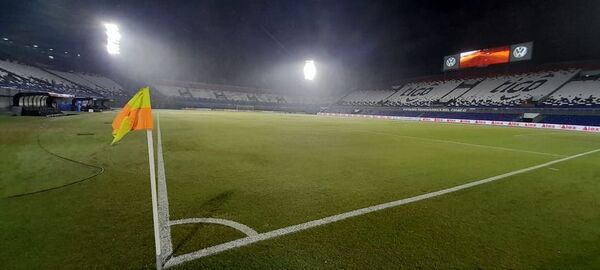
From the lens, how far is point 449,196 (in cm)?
504

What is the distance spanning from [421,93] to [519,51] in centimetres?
1686

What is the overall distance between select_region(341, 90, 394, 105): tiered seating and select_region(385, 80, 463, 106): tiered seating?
260 centimetres

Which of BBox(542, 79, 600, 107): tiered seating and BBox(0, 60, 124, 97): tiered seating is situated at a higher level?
BBox(0, 60, 124, 97): tiered seating

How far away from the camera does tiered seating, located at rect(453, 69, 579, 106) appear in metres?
36.3

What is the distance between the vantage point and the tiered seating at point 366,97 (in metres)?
59.9

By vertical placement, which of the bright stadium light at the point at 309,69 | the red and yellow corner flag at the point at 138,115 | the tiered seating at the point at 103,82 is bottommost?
the red and yellow corner flag at the point at 138,115

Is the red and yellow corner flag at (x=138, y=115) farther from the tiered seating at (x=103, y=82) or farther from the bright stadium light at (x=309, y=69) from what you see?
the tiered seating at (x=103, y=82)

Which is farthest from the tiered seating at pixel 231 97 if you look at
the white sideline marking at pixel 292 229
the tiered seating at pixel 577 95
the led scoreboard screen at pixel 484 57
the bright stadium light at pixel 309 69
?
the white sideline marking at pixel 292 229

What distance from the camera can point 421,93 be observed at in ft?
172

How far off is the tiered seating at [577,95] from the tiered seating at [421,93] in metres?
15.4

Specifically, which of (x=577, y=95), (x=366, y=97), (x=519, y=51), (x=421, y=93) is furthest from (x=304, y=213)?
(x=366, y=97)

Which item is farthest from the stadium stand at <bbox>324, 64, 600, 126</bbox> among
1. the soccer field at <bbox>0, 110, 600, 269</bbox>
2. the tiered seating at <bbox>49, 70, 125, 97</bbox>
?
the tiered seating at <bbox>49, 70, 125, 97</bbox>

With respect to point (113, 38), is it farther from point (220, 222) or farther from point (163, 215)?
point (220, 222)

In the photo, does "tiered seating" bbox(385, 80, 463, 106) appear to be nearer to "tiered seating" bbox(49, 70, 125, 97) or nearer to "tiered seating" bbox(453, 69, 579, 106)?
"tiered seating" bbox(453, 69, 579, 106)
